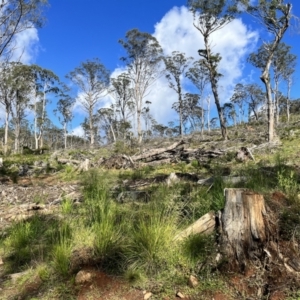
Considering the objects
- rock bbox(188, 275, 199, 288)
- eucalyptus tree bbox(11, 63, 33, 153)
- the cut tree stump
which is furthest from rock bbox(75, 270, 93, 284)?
→ eucalyptus tree bbox(11, 63, 33, 153)

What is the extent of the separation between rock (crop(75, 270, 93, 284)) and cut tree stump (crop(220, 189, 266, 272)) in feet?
4.08

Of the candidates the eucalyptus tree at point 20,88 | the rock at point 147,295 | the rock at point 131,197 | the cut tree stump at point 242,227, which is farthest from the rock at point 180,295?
the eucalyptus tree at point 20,88

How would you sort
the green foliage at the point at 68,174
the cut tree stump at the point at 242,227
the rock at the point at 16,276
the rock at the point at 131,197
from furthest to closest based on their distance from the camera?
the green foliage at the point at 68,174
the rock at the point at 131,197
the rock at the point at 16,276
the cut tree stump at the point at 242,227

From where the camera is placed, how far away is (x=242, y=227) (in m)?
2.68

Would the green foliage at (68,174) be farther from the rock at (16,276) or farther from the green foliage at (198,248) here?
the green foliage at (198,248)

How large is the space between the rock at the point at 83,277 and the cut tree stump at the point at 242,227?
49.0 inches

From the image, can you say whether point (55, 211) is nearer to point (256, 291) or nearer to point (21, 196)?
point (21, 196)

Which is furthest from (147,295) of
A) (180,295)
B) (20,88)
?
(20,88)

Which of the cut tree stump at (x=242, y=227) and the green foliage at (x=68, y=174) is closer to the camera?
the cut tree stump at (x=242, y=227)

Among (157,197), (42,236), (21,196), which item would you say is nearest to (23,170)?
(21,196)

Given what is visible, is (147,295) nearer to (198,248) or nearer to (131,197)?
(198,248)

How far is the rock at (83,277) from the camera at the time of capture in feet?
8.89

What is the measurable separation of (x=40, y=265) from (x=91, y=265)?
54 cm

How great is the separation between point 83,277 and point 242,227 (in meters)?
1.51
